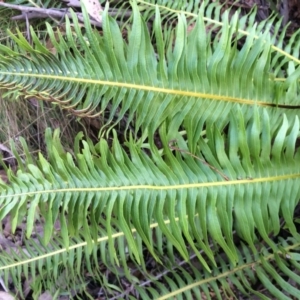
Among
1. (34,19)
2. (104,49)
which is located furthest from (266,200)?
(34,19)

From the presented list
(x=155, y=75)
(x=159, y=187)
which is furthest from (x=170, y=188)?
(x=155, y=75)

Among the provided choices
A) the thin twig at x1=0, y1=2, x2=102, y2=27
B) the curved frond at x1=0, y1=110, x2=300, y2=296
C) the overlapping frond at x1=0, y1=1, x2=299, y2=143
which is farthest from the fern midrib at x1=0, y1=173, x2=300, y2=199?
the thin twig at x1=0, y1=2, x2=102, y2=27

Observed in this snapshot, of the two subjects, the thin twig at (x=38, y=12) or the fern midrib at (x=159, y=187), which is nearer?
the fern midrib at (x=159, y=187)

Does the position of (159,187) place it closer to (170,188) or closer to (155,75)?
(170,188)

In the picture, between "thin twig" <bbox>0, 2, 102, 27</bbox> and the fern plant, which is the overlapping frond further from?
"thin twig" <bbox>0, 2, 102, 27</bbox>

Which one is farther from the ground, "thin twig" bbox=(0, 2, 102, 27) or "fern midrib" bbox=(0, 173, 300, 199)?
"thin twig" bbox=(0, 2, 102, 27)

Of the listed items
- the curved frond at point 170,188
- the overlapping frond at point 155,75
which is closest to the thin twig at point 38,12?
the overlapping frond at point 155,75

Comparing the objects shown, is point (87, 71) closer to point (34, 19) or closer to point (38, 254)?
point (38, 254)

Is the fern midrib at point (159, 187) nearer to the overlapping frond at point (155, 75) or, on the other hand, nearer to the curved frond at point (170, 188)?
the curved frond at point (170, 188)
